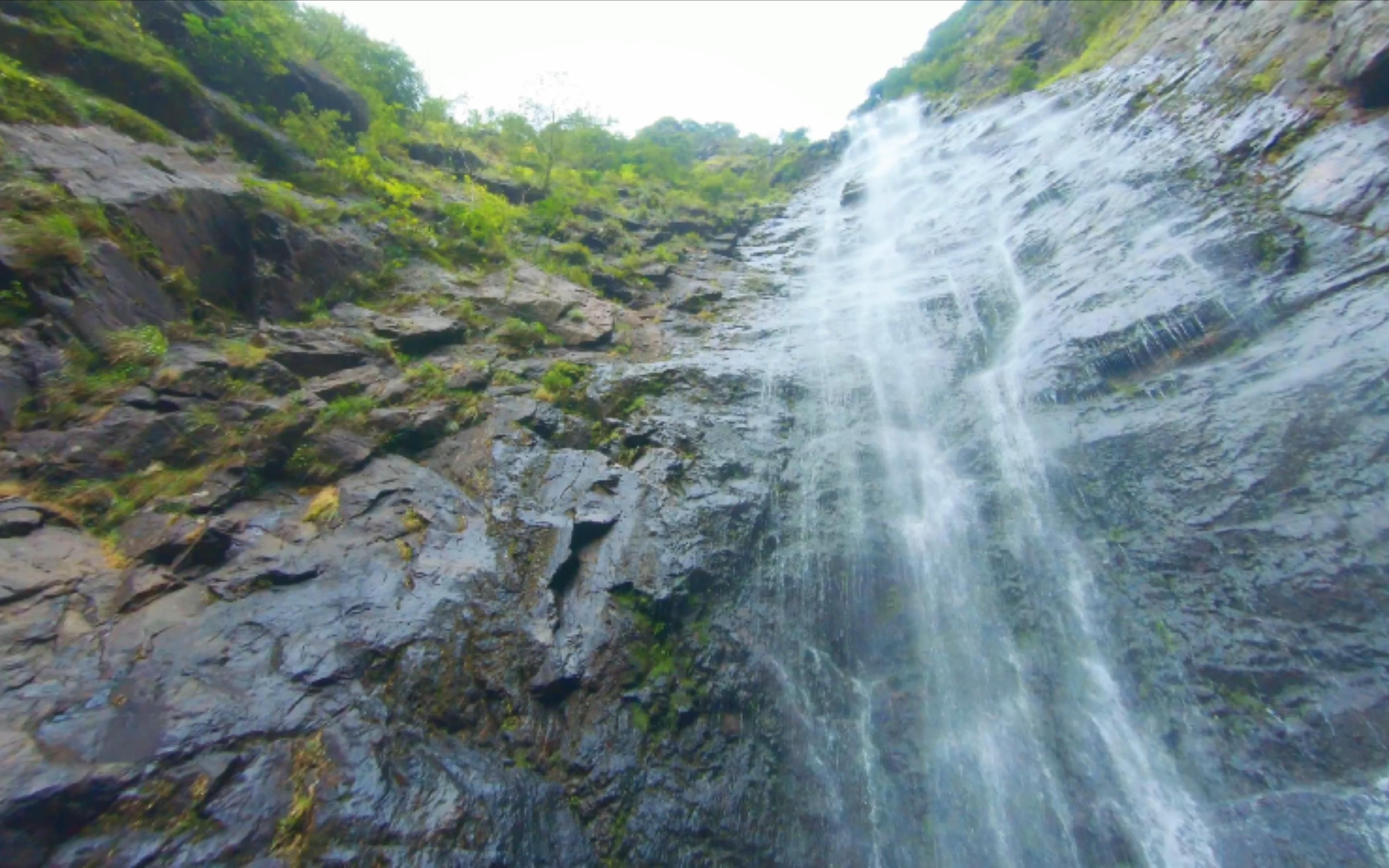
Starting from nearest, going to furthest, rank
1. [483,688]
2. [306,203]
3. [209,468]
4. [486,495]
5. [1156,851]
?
[1156,851] < [483,688] < [209,468] < [486,495] < [306,203]

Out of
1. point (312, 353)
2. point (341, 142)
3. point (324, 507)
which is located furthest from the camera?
point (341, 142)

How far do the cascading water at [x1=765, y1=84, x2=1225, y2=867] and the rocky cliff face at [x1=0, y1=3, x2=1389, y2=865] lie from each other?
6 centimetres

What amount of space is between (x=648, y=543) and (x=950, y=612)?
150 inches

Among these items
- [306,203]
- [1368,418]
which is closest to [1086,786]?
[1368,418]

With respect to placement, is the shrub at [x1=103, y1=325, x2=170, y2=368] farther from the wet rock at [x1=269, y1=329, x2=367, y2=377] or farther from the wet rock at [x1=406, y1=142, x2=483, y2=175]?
the wet rock at [x1=406, y1=142, x2=483, y2=175]

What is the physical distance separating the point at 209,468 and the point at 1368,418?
1239 cm

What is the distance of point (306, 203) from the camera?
12.1 meters

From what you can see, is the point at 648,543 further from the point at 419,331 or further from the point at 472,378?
the point at 419,331

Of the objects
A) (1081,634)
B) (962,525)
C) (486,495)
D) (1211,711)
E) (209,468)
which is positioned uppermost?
(209,468)

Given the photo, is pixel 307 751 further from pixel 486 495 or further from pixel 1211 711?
pixel 1211 711

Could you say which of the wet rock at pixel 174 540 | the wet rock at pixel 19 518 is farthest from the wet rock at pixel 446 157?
the wet rock at pixel 19 518

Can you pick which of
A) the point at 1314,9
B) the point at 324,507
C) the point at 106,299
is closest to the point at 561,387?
the point at 324,507

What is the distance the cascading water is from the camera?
6156 mm

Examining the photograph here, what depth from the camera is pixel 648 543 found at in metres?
8.05
